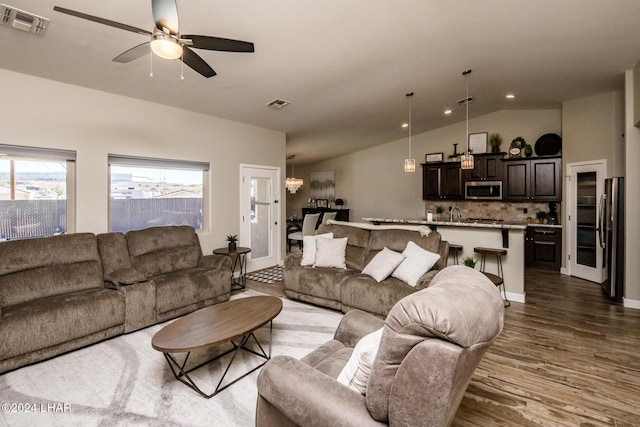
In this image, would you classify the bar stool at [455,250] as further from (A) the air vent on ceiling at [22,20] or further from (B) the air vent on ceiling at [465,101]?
(A) the air vent on ceiling at [22,20]

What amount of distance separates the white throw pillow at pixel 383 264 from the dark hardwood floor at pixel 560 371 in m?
1.20

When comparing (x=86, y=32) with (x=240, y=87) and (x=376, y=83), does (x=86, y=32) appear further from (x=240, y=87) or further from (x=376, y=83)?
(x=376, y=83)

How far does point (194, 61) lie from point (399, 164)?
6.57 meters

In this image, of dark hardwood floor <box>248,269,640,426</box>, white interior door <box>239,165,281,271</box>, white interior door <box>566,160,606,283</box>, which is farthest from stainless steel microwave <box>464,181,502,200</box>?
white interior door <box>239,165,281,271</box>

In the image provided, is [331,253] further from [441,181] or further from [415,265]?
[441,181]

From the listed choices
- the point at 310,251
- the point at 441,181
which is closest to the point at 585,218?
the point at 441,181

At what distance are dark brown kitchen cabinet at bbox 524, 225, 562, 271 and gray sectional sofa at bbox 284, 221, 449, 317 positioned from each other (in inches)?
142

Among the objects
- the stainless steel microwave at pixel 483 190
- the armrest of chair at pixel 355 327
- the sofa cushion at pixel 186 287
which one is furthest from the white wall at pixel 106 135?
the stainless steel microwave at pixel 483 190

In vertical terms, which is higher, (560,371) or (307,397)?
(307,397)

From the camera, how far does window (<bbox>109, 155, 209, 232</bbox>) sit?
13.2 feet

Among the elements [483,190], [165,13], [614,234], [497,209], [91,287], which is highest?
[165,13]

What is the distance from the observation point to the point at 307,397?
48.8 inches

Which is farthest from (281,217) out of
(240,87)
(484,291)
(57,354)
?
(484,291)

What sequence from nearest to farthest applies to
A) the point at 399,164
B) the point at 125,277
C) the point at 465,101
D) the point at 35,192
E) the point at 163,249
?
the point at 125,277, the point at 35,192, the point at 163,249, the point at 465,101, the point at 399,164
